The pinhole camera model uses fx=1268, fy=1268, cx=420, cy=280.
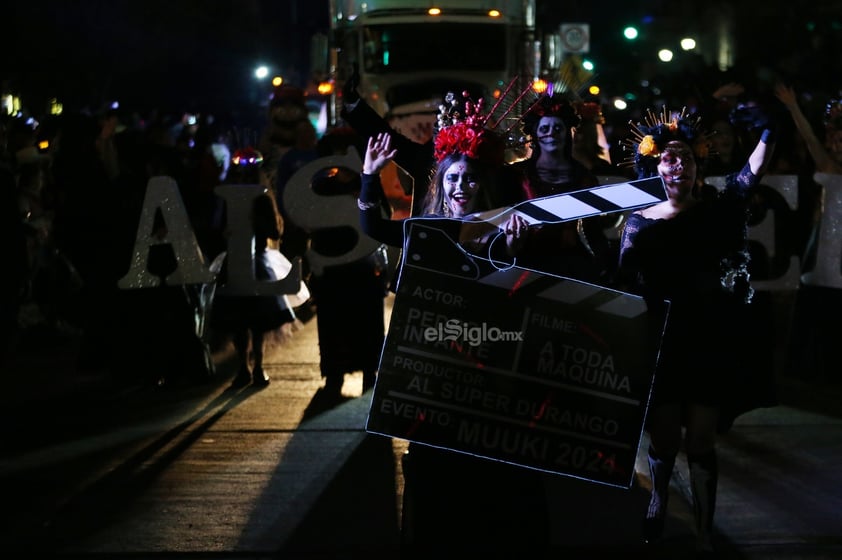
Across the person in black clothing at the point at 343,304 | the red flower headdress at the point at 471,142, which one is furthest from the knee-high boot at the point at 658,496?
the person in black clothing at the point at 343,304

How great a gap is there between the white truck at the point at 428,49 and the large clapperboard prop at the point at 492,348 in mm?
12833

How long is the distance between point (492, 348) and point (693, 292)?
3.74 ft

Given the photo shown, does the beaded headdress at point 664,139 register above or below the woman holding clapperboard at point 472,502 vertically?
above

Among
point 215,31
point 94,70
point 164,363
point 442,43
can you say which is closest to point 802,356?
point 164,363

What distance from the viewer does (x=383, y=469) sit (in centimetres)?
712

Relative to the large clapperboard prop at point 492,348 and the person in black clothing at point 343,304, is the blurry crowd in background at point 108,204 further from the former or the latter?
the large clapperboard prop at point 492,348

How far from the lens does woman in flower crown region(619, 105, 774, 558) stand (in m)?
5.50

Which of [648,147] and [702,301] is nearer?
[702,301]

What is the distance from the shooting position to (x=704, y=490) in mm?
5574

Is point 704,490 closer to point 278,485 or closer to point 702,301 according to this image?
point 702,301

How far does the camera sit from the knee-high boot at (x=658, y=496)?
5711mm

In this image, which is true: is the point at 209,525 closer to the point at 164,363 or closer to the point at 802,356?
the point at 164,363

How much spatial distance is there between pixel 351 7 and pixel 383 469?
39.9 feet

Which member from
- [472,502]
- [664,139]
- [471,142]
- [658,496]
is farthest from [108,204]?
[472,502]
